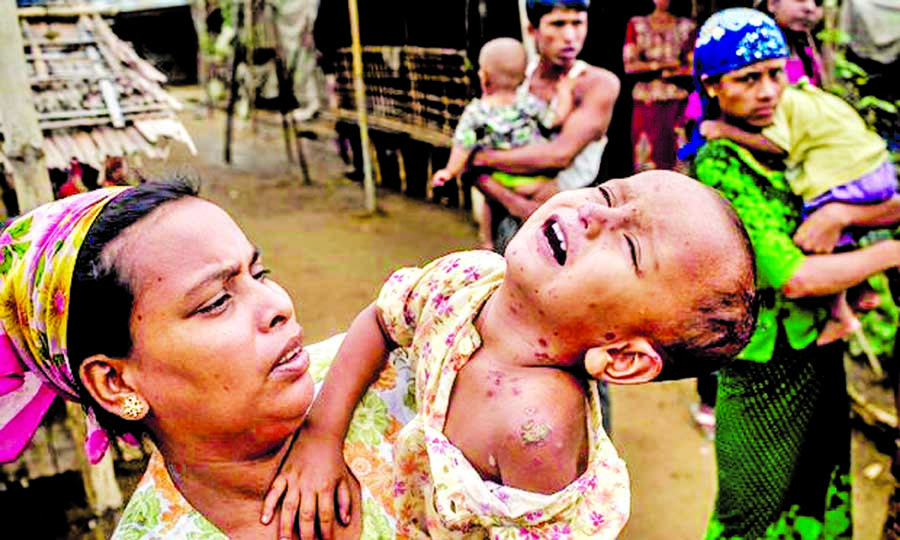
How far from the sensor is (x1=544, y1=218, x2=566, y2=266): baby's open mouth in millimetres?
1416

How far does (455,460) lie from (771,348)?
1.60 metres

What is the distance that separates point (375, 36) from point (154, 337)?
798cm

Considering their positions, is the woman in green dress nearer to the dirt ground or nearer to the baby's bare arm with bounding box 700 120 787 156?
the baby's bare arm with bounding box 700 120 787 156

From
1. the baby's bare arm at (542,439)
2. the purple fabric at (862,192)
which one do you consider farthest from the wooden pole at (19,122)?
the purple fabric at (862,192)

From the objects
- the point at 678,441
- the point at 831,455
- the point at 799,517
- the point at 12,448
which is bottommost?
the point at 678,441

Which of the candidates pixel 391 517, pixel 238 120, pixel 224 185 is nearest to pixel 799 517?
pixel 391 517

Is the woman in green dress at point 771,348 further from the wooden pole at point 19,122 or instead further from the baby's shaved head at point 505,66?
the wooden pole at point 19,122

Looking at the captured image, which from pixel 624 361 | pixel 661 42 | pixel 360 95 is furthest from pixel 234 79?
pixel 624 361

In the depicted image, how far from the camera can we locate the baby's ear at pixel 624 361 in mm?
1419

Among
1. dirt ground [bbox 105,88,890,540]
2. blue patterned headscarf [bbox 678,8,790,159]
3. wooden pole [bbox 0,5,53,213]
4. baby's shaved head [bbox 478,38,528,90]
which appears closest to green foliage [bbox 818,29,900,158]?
dirt ground [bbox 105,88,890,540]

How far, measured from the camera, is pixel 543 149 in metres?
3.34

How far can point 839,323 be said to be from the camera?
7.99 ft

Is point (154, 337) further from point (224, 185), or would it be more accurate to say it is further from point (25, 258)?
point (224, 185)

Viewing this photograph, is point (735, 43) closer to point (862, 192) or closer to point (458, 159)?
point (862, 192)
